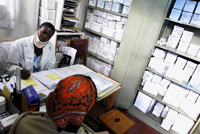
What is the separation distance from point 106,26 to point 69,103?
7.19 ft

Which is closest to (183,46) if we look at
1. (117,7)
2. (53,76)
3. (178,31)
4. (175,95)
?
(178,31)

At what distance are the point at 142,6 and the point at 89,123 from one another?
6.22 ft

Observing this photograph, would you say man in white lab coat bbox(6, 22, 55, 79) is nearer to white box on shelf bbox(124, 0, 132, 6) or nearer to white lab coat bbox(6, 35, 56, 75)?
white lab coat bbox(6, 35, 56, 75)

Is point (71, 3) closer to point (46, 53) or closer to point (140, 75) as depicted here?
point (46, 53)

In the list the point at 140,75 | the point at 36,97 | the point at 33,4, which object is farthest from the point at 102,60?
the point at 36,97

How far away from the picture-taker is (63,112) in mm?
715

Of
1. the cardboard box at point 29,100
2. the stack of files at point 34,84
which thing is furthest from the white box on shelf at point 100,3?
the cardboard box at point 29,100

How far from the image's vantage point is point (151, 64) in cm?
239

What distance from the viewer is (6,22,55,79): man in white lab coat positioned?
1619 millimetres

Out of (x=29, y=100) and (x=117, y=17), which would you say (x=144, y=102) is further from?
(x=29, y=100)

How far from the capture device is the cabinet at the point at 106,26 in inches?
97.3

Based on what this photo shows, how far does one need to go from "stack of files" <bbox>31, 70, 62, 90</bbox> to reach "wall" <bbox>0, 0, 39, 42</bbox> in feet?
3.46

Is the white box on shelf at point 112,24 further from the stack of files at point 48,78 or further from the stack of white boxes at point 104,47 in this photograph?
the stack of files at point 48,78

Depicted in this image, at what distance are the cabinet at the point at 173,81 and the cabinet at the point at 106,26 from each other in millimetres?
643
